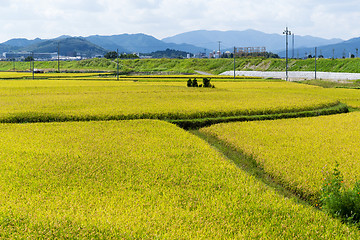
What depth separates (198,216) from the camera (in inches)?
284

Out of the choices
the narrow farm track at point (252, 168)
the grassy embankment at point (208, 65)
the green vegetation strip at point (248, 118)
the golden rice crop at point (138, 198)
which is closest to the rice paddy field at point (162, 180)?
the golden rice crop at point (138, 198)

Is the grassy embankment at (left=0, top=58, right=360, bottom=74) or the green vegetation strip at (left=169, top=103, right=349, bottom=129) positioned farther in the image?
the grassy embankment at (left=0, top=58, right=360, bottom=74)

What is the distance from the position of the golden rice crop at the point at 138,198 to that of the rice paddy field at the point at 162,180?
3 centimetres

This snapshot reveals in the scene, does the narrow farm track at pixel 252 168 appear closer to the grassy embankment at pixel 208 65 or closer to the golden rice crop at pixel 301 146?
the golden rice crop at pixel 301 146

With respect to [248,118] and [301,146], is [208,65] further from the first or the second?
[301,146]

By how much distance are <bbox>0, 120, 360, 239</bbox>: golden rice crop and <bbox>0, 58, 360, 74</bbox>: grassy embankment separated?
255ft

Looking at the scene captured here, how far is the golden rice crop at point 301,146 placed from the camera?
9.91 m

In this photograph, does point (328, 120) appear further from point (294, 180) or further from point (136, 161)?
point (136, 161)

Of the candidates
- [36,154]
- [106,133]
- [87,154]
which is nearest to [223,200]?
[87,154]

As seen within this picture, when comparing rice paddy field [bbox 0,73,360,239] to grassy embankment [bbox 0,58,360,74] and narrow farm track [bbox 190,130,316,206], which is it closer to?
narrow farm track [bbox 190,130,316,206]

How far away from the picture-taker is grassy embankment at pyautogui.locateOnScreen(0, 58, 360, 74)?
87.5 meters

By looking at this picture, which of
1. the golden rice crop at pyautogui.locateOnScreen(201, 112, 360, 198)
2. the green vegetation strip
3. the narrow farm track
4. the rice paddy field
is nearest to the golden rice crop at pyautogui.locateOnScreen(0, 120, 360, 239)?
the rice paddy field

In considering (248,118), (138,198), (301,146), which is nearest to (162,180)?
(138,198)

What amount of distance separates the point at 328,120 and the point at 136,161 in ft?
41.2
